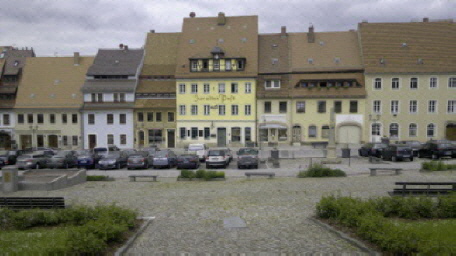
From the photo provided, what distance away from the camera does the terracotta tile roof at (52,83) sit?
166ft

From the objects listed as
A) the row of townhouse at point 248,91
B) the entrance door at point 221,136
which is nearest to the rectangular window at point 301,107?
the row of townhouse at point 248,91

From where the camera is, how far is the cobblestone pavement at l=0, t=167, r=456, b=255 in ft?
32.0

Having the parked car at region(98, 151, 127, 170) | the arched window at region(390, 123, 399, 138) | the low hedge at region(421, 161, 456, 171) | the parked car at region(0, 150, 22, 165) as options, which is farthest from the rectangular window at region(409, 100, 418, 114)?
the parked car at region(0, 150, 22, 165)

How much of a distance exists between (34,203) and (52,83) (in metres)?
43.3

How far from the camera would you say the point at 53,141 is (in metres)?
50.8

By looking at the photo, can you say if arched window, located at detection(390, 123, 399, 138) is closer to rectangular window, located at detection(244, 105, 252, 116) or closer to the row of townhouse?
the row of townhouse

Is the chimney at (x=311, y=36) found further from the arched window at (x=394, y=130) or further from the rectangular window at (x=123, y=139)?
the rectangular window at (x=123, y=139)

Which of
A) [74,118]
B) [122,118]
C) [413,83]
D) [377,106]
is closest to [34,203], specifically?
[122,118]

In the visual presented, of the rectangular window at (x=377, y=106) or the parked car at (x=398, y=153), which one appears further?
the rectangular window at (x=377, y=106)

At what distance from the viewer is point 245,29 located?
51656 millimetres

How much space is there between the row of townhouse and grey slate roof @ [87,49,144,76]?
0.46ft

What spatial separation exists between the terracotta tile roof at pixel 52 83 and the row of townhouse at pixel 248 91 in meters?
0.17

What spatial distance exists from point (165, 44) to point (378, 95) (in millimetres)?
28907

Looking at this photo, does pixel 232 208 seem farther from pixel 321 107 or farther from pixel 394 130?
pixel 394 130
